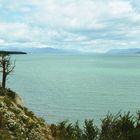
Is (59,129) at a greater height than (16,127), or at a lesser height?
lesser

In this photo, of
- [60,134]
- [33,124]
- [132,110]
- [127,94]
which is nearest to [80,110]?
[132,110]

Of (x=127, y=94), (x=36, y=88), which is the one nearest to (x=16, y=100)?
(x=127, y=94)

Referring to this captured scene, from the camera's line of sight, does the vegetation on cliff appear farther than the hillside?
Yes

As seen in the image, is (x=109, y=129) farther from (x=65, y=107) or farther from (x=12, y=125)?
(x=65, y=107)

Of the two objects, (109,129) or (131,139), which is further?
(109,129)

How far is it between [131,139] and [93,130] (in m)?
5.13

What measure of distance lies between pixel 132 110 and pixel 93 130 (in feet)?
164

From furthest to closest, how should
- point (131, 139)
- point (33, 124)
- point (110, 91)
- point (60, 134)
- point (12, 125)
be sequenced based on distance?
point (110, 91), point (60, 134), point (33, 124), point (131, 139), point (12, 125)

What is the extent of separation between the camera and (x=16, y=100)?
49.8m

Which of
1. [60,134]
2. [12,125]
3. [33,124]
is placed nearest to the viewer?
[12,125]

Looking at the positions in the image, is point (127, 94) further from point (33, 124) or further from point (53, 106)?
point (33, 124)

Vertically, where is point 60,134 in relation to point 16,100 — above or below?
below

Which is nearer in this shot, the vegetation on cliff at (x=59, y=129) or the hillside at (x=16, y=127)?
the hillside at (x=16, y=127)

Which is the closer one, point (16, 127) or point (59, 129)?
point (16, 127)
